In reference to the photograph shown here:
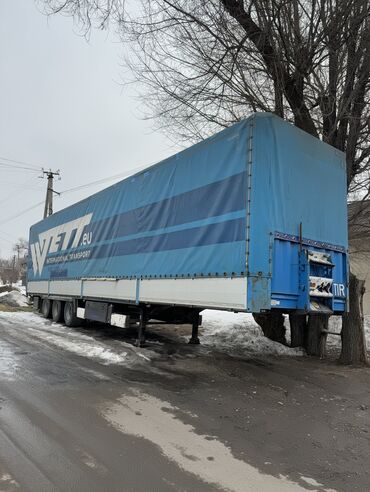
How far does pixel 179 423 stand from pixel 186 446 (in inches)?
29.8

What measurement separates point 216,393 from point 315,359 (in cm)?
408

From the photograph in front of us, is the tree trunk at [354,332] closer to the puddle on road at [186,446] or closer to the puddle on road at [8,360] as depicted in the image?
the puddle on road at [186,446]

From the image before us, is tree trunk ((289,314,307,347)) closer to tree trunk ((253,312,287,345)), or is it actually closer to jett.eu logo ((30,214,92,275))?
tree trunk ((253,312,287,345))

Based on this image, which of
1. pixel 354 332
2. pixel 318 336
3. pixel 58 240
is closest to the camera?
pixel 354 332

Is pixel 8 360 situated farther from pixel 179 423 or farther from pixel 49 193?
pixel 49 193

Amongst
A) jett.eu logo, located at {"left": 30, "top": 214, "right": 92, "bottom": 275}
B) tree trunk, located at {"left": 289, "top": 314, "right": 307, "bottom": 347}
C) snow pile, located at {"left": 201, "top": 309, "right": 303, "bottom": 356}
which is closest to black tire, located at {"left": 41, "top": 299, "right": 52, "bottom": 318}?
jett.eu logo, located at {"left": 30, "top": 214, "right": 92, "bottom": 275}

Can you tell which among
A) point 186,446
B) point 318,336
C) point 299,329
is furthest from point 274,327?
A: point 186,446

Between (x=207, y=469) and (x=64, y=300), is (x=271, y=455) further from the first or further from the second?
(x=64, y=300)

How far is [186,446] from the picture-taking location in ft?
15.3

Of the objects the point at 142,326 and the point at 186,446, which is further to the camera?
the point at 142,326


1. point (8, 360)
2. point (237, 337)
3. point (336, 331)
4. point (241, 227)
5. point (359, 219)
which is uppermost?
point (359, 219)

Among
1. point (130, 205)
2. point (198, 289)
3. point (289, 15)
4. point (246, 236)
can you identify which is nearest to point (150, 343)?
point (130, 205)

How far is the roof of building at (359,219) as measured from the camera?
1193cm

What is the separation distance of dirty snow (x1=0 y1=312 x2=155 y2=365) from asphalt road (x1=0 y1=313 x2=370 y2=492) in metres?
0.10
